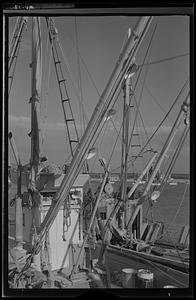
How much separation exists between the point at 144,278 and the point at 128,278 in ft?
0.18

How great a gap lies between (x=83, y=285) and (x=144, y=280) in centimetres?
21

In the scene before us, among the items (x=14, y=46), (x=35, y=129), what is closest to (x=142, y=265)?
(x=35, y=129)

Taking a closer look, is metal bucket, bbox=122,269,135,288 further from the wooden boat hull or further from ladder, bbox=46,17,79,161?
ladder, bbox=46,17,79,161

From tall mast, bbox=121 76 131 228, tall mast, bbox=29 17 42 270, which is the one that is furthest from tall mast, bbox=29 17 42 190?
tall mast, bbox=121 76 131 228

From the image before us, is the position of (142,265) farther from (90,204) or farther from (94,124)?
(94,124)

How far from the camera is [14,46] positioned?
124cm

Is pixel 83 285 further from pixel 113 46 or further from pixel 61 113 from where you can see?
pixel 113 46

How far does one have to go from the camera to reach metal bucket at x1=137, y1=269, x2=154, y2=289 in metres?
1.22

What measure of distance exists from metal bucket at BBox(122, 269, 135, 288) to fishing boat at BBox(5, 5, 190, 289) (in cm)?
2

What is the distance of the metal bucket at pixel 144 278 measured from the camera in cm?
122

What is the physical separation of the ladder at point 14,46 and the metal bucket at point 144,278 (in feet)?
2.60

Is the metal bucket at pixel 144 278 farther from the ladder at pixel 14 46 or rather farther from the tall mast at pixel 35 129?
the ladder at pixel 14 46
